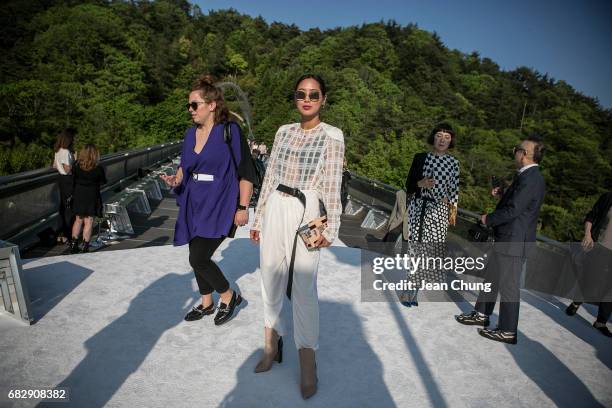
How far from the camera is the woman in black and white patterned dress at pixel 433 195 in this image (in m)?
4.12

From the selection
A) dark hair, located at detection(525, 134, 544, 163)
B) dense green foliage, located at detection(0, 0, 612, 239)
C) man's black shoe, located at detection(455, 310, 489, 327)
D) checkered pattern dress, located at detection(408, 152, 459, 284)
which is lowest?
man's black shoe, located at detection(455, 310, 489, 327)

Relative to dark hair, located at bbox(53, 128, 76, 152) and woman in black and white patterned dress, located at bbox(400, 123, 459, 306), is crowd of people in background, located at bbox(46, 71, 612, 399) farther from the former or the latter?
dark hair, located at bbox(53, 128, 76, 152)

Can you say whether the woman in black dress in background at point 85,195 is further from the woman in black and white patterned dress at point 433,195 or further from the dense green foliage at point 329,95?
the dense green foliage at point 329,95

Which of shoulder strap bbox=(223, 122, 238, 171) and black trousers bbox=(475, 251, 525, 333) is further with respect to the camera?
black trousers bbox=(475, 251, 525, 333)

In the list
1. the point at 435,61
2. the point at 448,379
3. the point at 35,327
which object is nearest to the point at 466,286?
the point at 448,379

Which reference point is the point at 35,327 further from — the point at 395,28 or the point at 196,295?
the point at 395,28

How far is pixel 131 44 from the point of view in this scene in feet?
258

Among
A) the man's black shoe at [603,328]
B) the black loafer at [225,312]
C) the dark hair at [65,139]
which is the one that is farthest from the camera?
the dark hair at [65,139]

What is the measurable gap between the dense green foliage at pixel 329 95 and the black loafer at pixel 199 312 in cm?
2797

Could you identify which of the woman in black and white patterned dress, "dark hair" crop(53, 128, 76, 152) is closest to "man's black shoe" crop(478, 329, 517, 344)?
the woman in black and white patterned dress

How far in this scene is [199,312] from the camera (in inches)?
145

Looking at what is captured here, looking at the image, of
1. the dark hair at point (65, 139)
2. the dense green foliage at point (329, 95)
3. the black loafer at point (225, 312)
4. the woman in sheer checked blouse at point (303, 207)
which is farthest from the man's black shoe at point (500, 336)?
the dense green foliage at point (329, 95)

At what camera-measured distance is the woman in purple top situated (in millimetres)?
3227

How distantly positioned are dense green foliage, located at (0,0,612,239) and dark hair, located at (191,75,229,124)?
2829cm
